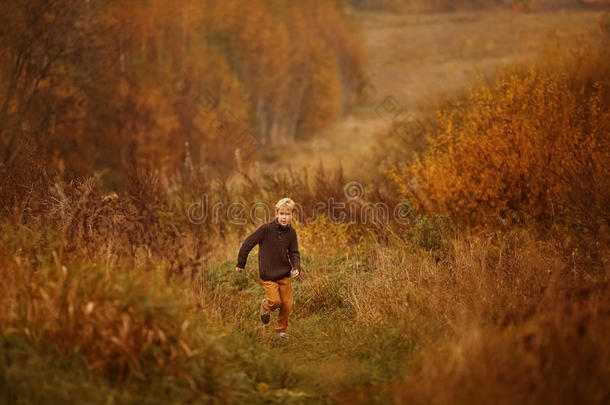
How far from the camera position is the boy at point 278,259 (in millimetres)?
6090

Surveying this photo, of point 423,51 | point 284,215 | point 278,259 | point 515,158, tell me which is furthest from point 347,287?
point 423,51

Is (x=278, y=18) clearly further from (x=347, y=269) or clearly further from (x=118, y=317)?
(x=118, y=317)

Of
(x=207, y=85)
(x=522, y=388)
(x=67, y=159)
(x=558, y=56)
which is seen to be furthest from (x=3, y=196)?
(x=207, y=85)

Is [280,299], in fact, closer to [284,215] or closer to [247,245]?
[247,245]

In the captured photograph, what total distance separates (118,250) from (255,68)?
2550 cm

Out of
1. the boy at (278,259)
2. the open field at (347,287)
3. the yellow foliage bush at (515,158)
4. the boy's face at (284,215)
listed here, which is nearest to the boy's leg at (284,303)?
the boy at (278,259)

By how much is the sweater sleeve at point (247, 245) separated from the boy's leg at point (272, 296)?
37cm

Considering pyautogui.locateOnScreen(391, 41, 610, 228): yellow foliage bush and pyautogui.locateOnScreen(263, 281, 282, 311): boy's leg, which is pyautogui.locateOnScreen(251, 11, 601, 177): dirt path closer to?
pyautogui.locateOnScreen(391, 41, 610, 228): yellow foliage bush

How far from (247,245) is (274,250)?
0.95 ft

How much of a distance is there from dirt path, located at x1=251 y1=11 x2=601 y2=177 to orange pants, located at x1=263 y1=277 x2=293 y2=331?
21.0 m

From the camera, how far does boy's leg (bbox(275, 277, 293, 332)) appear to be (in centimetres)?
605

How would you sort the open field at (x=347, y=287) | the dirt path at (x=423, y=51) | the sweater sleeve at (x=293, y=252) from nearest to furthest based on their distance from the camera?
the open field at (x=347, y=287) → the sweater sleeve at (x=293, y=252) → the dirt path at (x=423, y=51)

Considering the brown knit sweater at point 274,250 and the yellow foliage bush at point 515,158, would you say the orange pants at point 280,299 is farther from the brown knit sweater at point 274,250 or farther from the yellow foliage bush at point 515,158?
the yellow foliage bush at point 515,158

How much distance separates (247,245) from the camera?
614 cm
